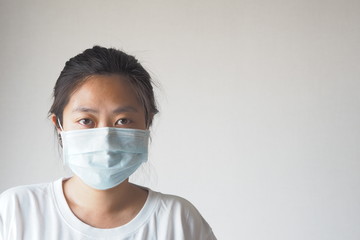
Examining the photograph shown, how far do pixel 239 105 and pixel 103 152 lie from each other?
127cm

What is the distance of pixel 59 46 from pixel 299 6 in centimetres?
125

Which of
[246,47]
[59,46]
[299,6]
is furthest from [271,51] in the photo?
[59,46]

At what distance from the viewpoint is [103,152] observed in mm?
1036

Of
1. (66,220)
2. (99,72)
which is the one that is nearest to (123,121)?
(99,72)

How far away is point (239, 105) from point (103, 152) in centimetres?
127

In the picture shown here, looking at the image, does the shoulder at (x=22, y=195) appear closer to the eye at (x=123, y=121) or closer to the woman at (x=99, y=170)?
the woman at (x=99, y=170)

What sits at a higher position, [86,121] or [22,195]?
[86,121]

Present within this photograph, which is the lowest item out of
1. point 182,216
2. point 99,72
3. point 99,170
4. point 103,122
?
point 182,216

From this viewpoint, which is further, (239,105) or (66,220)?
(239,105)

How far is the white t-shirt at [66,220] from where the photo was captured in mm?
1021

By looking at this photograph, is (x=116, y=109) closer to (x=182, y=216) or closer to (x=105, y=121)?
(x=105, y=121)

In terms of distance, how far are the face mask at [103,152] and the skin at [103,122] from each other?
20 mm

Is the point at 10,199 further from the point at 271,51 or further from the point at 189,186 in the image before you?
the point at 271,51

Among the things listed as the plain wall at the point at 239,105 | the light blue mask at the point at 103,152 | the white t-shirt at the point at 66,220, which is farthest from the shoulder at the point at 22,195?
the plain wall at the point at 239,105
